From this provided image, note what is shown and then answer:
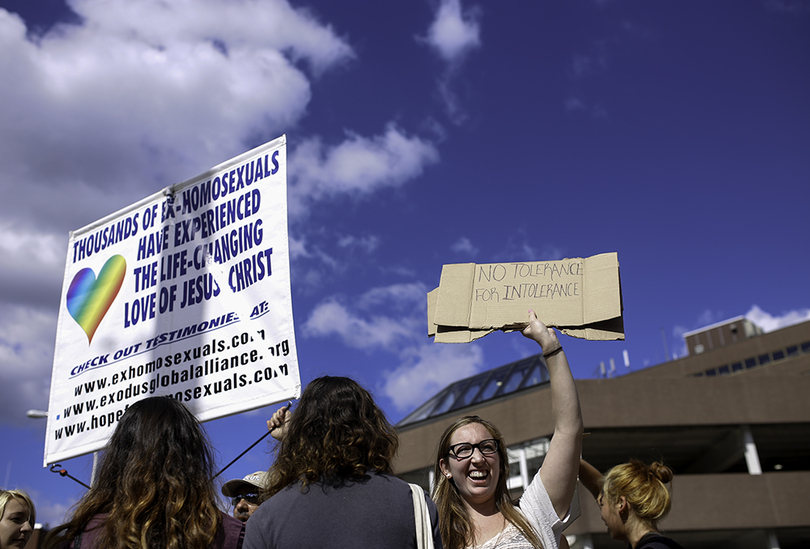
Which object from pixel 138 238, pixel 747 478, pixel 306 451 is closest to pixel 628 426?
pixel 747 478

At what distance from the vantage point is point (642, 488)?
3.26 metres

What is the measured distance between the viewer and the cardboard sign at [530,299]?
2893 millimetres

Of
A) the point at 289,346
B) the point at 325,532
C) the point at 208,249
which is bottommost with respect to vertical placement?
the point at 325,532

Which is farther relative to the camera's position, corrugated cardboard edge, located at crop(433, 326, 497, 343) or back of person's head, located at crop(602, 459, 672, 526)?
back of person's head, located at crop(602, 459, 672, 526)

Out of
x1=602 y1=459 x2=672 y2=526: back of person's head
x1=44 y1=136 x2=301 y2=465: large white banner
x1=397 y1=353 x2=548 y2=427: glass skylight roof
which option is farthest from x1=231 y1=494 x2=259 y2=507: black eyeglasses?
x1=397 y1=353 x2=548 y2=427: glass skylight roof

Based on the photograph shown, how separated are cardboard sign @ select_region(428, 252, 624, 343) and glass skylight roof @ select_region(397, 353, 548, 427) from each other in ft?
62.7

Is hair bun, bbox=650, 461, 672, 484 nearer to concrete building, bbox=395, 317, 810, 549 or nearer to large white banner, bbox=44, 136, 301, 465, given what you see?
large white banner, bbox=44, 136, 301, 465

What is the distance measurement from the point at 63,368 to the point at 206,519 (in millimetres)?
2980

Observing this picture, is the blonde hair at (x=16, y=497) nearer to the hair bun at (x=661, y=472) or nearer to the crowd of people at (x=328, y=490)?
the crowd of people at (x=328, y=490)

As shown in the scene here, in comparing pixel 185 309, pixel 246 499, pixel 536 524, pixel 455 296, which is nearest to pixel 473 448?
pixel 536 524

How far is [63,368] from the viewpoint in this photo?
14.7 ft

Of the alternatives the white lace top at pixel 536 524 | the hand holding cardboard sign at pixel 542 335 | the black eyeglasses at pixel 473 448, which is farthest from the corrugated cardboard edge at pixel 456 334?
the white lace top at pixel 536 524

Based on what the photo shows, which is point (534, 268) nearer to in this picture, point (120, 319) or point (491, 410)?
point (120, 319)

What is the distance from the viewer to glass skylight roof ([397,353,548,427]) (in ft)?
73.6
